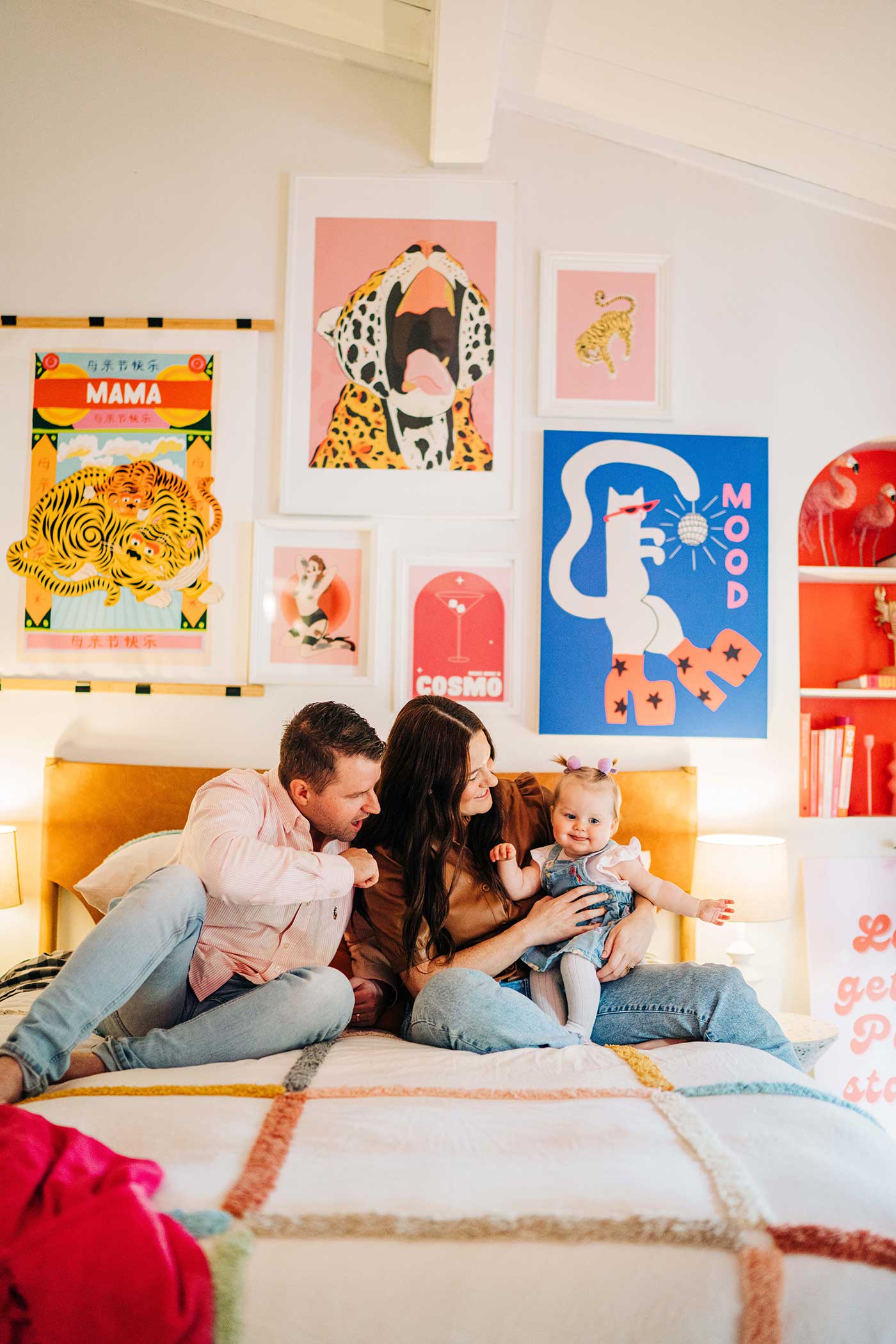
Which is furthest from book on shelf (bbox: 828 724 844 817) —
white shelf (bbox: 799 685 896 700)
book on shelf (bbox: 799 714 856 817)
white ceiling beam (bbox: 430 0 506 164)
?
white ceiling beam (bbox: 430 0 506 164)

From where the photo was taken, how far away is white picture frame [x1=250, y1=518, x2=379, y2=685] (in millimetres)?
2576

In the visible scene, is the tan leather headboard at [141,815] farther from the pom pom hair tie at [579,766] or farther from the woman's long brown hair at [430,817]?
the woman's long brown hair at [430,817]

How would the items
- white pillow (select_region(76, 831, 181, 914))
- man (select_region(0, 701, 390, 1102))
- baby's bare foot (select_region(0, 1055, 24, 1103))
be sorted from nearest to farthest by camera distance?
baby's bare foot (select_region(0, 1055, 24, 1103))
man (select_region(0, 701, 390, 1102))
white pillow (select_region(76, 831, 181, 914))

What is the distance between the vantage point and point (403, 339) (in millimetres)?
2623

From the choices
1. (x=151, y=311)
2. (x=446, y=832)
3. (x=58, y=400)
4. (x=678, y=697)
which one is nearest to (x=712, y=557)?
(x=678, y=697)

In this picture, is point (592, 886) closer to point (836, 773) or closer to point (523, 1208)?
point (523, 1208)

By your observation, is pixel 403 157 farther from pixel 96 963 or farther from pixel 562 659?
pixel 96 963

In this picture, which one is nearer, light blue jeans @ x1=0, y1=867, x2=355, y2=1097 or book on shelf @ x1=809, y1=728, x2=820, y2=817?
light blue jeans @ x1=0, y1=867, x2=355, y2=1097

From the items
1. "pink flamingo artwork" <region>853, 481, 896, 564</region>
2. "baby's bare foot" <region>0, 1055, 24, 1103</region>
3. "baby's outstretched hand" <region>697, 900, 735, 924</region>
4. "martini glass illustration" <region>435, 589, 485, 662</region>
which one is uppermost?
"pink flamingo artwork" <region>853, 481, 896, 564</region>

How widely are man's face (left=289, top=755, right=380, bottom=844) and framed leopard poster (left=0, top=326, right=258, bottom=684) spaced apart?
0.92 metres

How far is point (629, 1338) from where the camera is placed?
2.81 ft

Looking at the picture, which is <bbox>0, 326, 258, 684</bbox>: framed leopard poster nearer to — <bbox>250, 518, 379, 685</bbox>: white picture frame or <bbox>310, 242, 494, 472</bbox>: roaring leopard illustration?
<bbox>250, 518, 379, 685</bbox>: white picture frame

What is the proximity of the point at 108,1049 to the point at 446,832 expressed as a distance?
2.34ft

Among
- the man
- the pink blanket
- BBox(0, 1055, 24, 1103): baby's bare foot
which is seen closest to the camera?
the pink blanket
